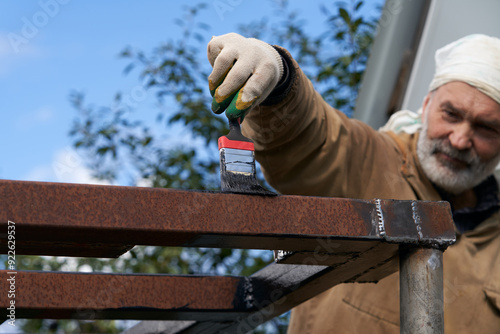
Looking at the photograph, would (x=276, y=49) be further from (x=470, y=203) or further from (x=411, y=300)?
(x=470, y=203)

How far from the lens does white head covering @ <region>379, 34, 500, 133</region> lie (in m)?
2.13

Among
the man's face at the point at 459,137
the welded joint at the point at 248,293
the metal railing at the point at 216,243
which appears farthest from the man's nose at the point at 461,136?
the welded joint at the point at 248,293

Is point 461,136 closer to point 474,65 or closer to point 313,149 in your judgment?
point 474,65

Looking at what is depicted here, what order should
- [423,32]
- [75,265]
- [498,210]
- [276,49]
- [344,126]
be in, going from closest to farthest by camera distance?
[276,49]
[344,126]
[498,210]
[423,32]
[75,265]

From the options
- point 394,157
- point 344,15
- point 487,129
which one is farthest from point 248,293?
point 344,15

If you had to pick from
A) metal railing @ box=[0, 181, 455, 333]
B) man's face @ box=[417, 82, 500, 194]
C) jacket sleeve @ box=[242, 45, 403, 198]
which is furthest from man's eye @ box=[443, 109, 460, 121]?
metal railing @ box=[0, 181, 455, 333]

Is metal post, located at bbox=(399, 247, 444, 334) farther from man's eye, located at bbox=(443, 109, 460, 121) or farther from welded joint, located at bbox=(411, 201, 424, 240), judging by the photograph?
man's eye, located at bbox=(443, 109, 460, 121)

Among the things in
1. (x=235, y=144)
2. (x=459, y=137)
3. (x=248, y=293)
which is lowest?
(x=248, y=293)

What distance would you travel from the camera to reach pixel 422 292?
1.08 m

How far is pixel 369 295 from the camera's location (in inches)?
74.5

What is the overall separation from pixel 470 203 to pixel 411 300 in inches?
50.5

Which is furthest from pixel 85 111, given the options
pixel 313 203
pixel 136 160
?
pixel 313 203

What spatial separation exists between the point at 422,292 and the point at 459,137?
113cm

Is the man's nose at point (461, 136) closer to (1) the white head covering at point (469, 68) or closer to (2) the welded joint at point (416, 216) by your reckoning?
(1) the white head covering at point (469, 68)
